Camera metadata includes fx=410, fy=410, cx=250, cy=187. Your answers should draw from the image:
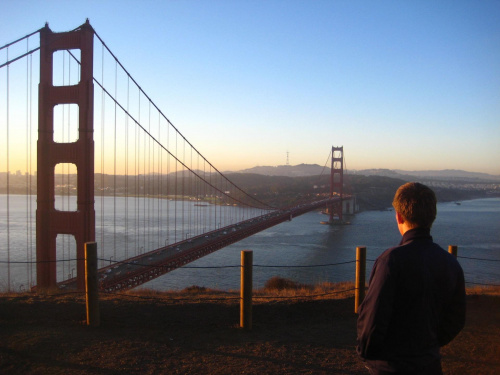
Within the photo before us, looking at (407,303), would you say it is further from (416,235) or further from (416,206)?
(416,206)

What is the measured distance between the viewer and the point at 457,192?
56750 millimetres

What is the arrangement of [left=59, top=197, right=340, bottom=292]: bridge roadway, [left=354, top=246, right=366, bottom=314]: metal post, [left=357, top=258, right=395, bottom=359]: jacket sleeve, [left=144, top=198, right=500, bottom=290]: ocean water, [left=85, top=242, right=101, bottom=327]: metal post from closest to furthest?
[left=357, top=258, right=395, bottom=359]: jacket sleeve, [left=85, top=242, right=101, bottom=327]: metal post, [left=354, top=246, right=366, bottom=314]: metal post, [left=59, top=197, right=340, bottom=292]: bridge roadway, [left=144, top=198, right=500, bottom=290]: ocean water

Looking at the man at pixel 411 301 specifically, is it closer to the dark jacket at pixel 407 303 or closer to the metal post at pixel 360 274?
the dark jacket at pixel 407 303

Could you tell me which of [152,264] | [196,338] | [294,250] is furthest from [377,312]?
[294,250]

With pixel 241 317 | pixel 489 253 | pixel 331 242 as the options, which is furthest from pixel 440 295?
pixel 331 242

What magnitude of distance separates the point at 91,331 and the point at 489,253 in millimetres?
21672

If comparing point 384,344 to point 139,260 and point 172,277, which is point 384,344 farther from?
point 172,277

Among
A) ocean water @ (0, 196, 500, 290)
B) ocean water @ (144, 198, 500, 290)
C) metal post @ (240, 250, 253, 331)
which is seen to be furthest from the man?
ocean water @ (144, 198, 500, 290)

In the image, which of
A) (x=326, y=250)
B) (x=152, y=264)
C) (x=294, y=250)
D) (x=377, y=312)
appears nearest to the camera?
(x=377, y=312)

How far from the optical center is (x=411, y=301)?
139cm

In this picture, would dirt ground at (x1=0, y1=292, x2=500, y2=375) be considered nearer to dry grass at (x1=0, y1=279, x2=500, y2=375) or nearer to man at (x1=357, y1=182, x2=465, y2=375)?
dry grass at (x1=0, y1=279, x2=500, y2=375)

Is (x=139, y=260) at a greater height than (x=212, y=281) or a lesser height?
greater

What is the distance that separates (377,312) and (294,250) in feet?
70.0

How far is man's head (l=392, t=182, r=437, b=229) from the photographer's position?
4.78 feet
